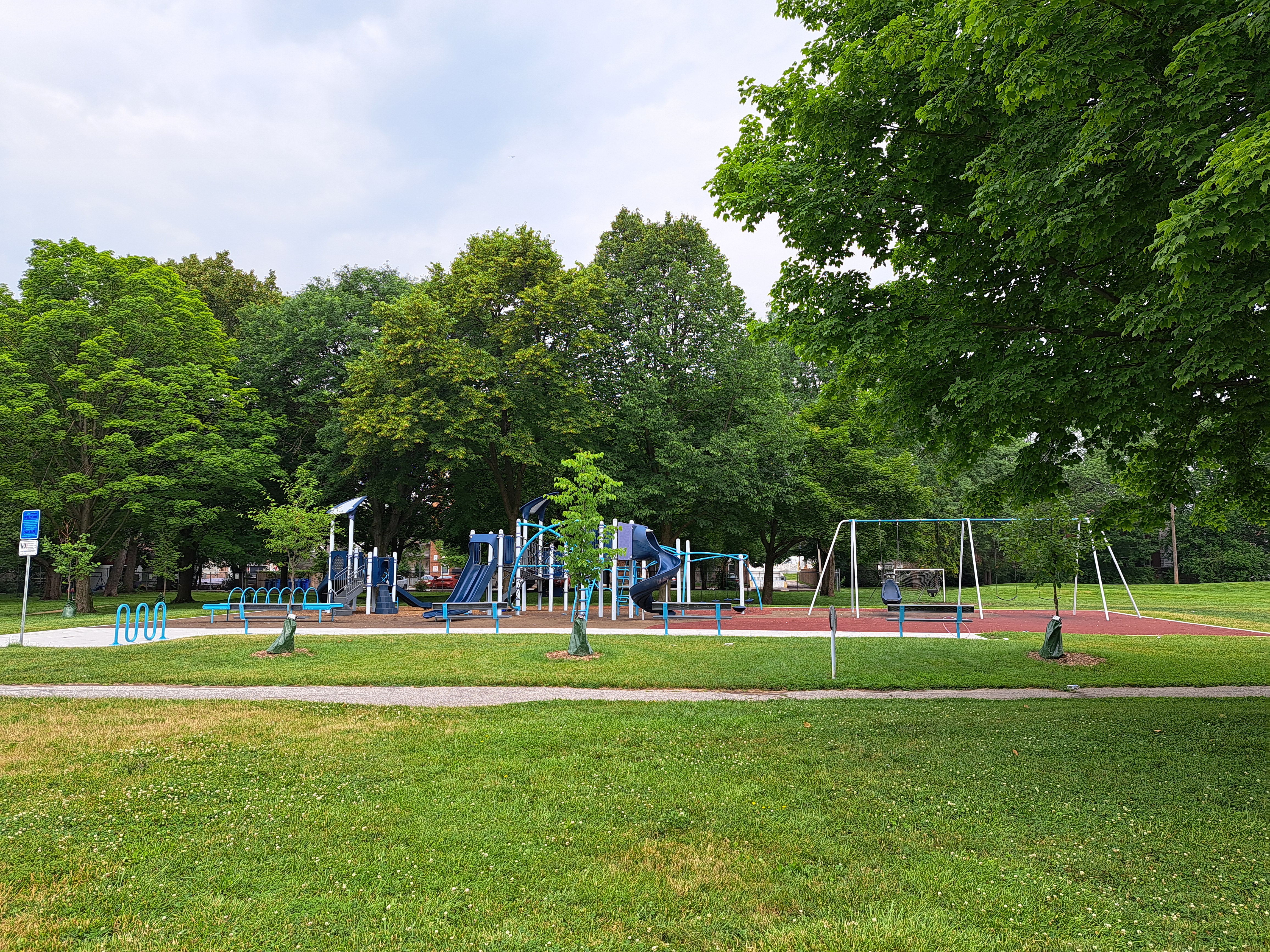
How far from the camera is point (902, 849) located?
503 centimetres

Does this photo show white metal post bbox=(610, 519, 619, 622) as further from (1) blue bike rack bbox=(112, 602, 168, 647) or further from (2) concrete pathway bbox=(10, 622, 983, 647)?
(1) blue bike rack bbox=(112, 602, 168, 647)

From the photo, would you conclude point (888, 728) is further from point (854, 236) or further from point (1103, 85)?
point (1103, 85)

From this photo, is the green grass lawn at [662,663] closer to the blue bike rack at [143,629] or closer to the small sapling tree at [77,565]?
the blue bike rack at [143,629]

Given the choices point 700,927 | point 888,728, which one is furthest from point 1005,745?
point 700,927

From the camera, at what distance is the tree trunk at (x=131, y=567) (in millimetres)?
40812

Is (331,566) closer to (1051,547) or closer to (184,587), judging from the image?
(184,587)

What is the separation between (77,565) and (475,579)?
15.3 meters

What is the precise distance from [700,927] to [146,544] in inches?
1788

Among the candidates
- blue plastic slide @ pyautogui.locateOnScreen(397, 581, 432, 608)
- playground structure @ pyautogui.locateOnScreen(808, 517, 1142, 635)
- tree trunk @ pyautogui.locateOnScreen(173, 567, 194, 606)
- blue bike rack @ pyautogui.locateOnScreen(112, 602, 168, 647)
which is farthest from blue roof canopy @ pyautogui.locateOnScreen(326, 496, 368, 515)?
playground structure @ pyautogui.locateOnScreen(808, 517, 1142, 635)

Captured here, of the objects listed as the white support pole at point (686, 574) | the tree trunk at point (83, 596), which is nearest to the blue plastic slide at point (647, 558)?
the white support pole at point (686, 574)

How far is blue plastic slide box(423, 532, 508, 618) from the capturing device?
26656 mm

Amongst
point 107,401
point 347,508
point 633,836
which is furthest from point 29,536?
point 633,836

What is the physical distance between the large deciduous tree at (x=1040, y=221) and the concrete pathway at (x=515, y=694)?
11.0 feet

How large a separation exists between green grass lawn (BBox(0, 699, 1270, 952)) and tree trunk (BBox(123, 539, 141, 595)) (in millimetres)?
37193
